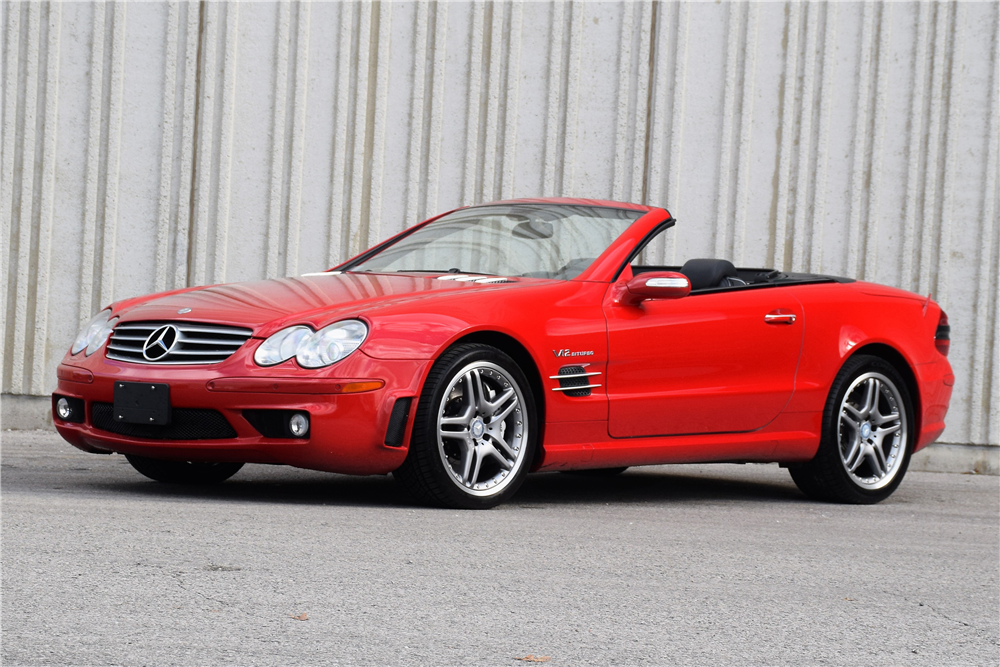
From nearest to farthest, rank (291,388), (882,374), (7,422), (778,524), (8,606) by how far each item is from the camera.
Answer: (8,606)
(291,388)
(778,524)
(882,374)
(7,422)

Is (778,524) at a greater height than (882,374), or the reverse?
(882,374)

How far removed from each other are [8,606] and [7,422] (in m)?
6.16

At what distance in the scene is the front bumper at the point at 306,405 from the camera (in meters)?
4.51

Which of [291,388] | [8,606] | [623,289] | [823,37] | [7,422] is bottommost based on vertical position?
[7,422]

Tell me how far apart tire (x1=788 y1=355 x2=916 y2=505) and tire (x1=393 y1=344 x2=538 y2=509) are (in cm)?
181

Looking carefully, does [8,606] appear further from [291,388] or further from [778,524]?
[778,524]

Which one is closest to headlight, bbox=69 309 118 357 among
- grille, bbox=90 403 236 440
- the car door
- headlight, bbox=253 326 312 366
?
grille, bbox=90 403 236 440

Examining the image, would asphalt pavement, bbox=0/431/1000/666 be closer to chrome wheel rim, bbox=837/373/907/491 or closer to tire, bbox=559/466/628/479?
chrome wheel rim, bbox=837/373/907/491

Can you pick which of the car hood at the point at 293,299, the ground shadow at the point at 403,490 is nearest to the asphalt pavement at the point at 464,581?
the ground shadow at the point at 403,490

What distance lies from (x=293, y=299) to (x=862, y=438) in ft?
9.97

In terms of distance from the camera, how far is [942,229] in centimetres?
866

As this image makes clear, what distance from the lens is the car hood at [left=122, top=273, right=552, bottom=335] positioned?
15.4 feet

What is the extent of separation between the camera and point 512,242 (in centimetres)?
575

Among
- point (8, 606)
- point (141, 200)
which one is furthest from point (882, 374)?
point (141, 200)
